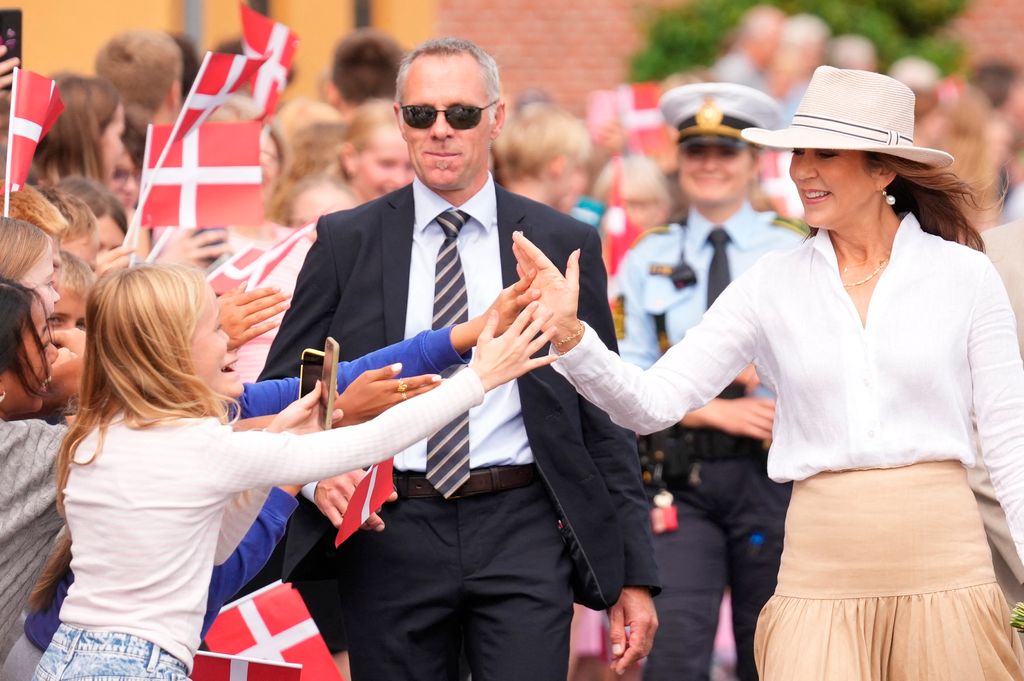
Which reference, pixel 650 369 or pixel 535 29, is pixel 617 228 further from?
pixel 535 29

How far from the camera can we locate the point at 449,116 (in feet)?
17.3

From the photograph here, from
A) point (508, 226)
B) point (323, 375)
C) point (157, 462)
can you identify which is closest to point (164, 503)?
point (157, 462)

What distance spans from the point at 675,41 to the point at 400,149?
9404 millimetres

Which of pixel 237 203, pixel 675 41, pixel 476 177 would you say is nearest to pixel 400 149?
pixel 237 203

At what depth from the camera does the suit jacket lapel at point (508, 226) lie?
5.19m

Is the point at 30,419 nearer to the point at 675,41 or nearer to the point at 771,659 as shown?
the point at 771,659

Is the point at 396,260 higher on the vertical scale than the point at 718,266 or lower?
higher

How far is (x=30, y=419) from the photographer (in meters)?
4.61

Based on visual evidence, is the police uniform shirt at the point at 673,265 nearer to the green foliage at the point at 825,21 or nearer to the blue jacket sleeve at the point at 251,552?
the blue jacket sleeve at the point at 251,552

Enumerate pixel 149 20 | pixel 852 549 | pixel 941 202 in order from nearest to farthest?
pixel 852 549 → pixel 941 202 → pixel 149 20

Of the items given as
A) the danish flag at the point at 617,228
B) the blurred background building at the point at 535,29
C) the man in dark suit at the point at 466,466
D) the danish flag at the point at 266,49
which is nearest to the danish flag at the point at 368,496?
the man in dark suit at the point at 466,466

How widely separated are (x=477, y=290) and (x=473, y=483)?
1.80 ft

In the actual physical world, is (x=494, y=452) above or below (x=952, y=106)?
below

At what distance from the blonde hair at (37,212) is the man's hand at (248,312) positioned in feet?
2.30
